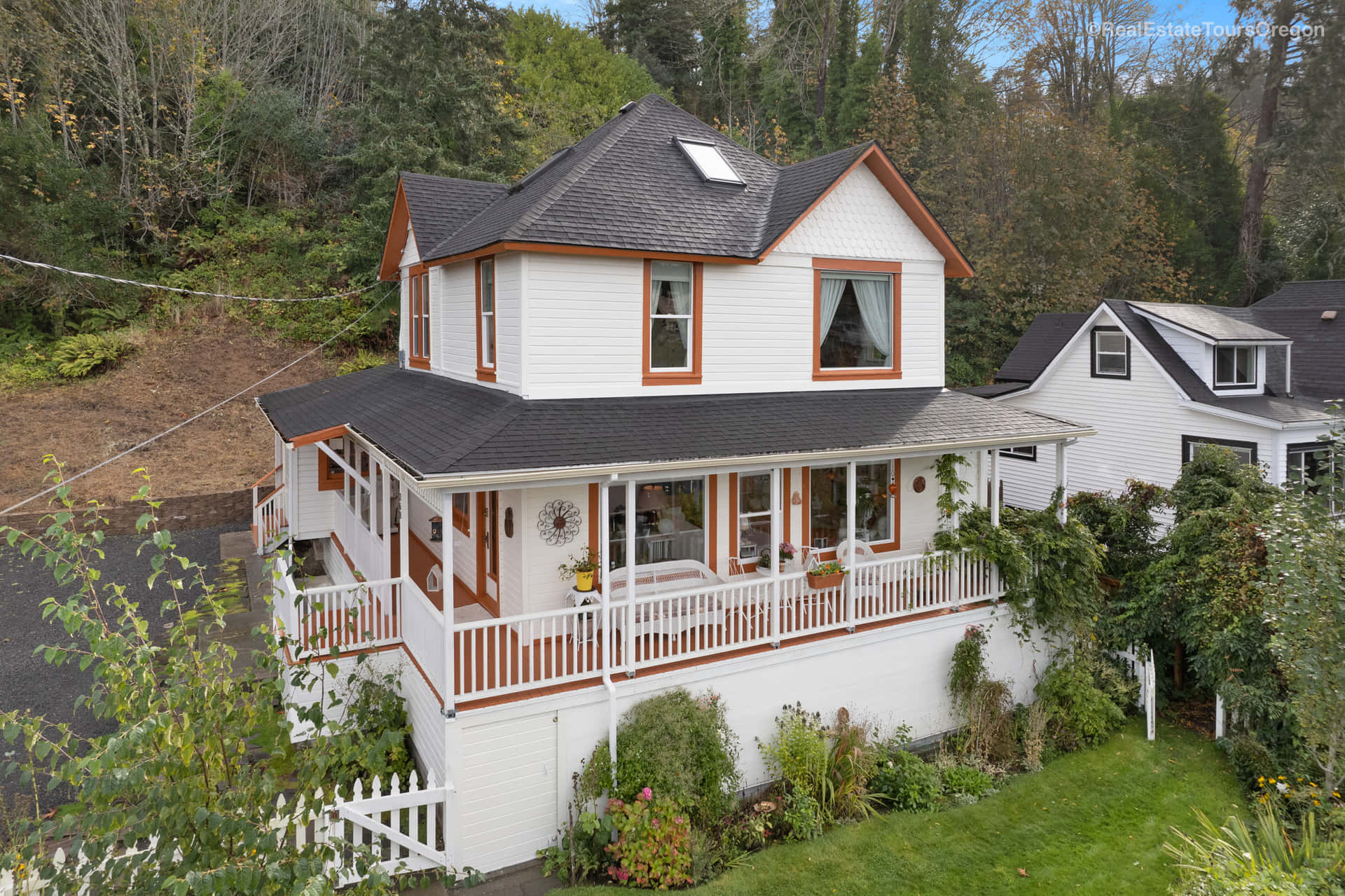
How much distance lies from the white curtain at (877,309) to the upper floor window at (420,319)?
8.43 metres

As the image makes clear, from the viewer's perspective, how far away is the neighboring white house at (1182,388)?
1842cm

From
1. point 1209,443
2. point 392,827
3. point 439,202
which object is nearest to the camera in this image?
point 392,827

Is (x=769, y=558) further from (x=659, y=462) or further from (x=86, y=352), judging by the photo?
(x=86, y=352)

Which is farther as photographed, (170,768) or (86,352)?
(86,352)

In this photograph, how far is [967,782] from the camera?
10141 mm

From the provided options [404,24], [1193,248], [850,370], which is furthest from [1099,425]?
[404,24]

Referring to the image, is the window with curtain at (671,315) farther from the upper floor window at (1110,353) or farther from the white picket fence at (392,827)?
the upper floor window at (1110,353)

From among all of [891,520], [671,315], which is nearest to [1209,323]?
[891,520]

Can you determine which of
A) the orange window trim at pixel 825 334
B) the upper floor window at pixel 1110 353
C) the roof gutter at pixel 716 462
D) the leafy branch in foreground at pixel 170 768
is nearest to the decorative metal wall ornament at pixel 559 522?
the roof gutter at pixel 716 462

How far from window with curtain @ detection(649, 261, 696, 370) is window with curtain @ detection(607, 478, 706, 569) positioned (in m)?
1.87

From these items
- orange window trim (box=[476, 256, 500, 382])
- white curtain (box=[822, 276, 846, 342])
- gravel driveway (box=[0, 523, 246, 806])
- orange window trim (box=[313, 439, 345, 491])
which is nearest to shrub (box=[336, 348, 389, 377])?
gravel driveway (box=[0, 523, 246, 806])

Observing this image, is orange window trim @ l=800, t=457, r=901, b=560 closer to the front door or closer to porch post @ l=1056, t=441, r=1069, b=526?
porch post @ l=1056, t=441, r=1069, b=526

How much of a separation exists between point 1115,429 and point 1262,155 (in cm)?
2170

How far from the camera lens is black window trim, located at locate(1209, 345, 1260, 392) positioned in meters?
19.5
